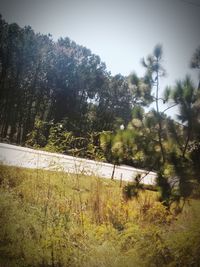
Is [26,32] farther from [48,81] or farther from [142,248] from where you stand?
[142,248]

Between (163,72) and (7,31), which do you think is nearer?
(163,72)

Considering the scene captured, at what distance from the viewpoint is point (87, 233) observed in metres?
4.71

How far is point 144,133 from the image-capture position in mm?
5930

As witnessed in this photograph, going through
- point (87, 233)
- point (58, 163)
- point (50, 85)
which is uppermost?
point (50, 85)

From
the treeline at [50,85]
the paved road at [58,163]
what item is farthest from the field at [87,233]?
the treeline at [50,85]

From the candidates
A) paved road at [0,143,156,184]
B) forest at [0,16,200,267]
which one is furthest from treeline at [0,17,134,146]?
forest at [0,16,200,267]

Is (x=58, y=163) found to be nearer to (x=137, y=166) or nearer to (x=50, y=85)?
(x=137, y=166)

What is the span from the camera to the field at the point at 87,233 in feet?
13.6

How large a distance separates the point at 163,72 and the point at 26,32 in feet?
85.8

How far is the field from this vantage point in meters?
4.14

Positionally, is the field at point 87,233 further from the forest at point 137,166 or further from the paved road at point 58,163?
the paved road at point 58,163

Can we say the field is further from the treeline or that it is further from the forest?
the treeline

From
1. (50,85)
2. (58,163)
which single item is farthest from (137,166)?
(50,85)

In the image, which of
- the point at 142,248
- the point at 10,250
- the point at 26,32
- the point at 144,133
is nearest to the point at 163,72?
the point at 144,133
